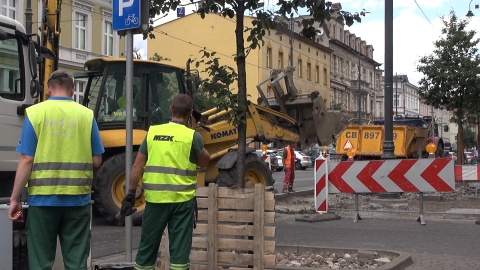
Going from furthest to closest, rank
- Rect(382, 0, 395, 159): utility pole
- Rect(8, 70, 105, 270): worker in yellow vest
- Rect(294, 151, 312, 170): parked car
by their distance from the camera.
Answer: Rect(294, 151, 312, 170): parked car
Rect(382, 0, 395, 159): utility pole
Rect(8, 70, 105, 270): worker in yellow vest

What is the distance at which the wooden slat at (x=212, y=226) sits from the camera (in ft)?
23.8

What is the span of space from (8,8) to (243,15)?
96.0ft

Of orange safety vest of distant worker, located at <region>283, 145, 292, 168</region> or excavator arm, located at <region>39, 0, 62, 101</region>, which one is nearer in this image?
excavator arm, located at <region>39, 0, 62, 101</region>

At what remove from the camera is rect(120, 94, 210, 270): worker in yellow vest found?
236 inches

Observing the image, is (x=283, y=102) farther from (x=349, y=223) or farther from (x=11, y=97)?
(x=11, y=97)

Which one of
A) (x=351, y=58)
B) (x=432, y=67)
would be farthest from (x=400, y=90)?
(x=432, y=67)

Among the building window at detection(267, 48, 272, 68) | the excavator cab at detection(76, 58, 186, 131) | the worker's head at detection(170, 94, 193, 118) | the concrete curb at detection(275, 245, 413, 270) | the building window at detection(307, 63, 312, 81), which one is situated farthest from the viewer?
the building window at detection(307, 63, 312, 81)

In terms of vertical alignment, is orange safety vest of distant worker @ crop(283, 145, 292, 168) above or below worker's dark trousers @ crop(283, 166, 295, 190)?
above

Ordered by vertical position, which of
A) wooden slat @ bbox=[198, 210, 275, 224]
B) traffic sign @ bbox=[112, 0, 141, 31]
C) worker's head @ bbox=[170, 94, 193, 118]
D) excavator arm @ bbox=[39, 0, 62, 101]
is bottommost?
wooden slat @ bbox=[198, 210, 275, 224]

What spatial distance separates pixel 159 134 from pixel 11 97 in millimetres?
3887

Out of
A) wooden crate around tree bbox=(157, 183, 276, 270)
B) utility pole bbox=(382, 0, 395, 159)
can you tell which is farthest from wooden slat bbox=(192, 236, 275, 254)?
utility pole bbox=(382, 0, 395, 159)

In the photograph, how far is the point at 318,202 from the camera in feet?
44.9

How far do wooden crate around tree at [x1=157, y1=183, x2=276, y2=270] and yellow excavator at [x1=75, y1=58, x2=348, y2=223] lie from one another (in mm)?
3259

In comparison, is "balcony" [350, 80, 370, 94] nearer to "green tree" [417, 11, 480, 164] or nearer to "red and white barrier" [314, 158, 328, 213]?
"green tree" [417, 11, 480, 164]
